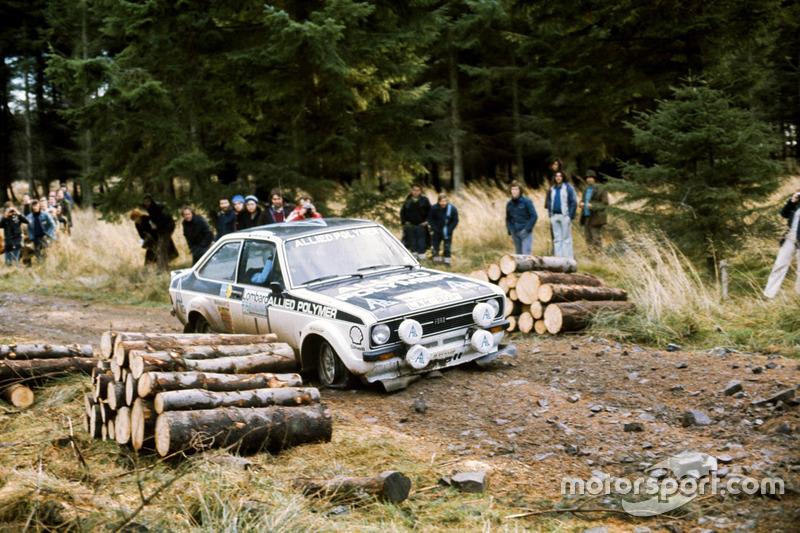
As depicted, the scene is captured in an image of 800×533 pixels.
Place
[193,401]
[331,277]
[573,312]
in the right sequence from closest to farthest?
[193,401] < [331,277] < [573,312]

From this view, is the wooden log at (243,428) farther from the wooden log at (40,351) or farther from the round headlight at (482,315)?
the wooden log at (40,351)

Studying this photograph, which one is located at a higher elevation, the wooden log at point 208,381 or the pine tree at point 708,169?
the pine tree at point 708,169

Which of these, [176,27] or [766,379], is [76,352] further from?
[176,27]

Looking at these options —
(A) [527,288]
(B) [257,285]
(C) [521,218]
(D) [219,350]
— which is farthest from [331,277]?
(C) [521,218]

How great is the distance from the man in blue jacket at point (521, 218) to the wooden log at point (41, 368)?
9.09m

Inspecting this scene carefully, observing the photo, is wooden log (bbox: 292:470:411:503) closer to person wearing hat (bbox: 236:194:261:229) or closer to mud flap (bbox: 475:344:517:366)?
mud flap (bbox: 475:344:517:366)

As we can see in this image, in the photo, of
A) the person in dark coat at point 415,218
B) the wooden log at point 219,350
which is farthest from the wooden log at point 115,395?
the person in dark coat at point 415,218

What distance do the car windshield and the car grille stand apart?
3.94 feet

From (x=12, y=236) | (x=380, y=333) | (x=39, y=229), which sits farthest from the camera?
(x=39, y=229)

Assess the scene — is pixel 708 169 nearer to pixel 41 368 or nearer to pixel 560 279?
pixel 560 279

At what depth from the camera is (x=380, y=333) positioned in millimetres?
6832

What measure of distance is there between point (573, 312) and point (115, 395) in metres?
6.10

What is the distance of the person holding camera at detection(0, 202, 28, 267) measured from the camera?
1889cm
